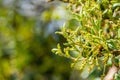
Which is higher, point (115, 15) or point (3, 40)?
point (115, 15)

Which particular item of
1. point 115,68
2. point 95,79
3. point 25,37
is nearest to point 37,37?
point 25,37

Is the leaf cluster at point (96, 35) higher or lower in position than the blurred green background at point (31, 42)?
higher

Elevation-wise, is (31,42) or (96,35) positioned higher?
(96,35)

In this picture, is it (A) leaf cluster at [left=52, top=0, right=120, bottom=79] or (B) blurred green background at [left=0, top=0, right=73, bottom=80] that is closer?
(A) leaf cluster at [left=52, top=0, right=120, bottom=79]

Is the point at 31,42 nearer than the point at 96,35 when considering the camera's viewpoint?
No

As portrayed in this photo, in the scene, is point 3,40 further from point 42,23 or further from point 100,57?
point 100,57

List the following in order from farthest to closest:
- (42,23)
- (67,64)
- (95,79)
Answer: (42,23) < (67,64) < (95,79)

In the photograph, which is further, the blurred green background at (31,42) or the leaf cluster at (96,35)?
the blurred green background at (31,42)

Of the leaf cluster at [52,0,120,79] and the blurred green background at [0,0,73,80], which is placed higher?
the leaf cluster at [52,0,120,79]
